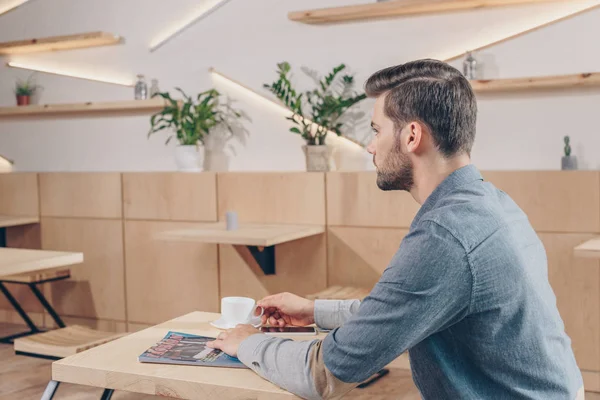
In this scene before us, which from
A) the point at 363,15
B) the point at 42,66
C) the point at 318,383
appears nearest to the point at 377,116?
the point at 318,383

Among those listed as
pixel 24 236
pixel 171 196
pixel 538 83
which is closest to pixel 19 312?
pixel 24 236

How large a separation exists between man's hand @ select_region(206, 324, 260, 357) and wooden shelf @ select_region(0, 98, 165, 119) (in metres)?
3.40

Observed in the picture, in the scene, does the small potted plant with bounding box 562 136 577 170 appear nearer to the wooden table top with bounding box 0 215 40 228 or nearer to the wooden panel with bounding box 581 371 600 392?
the wooden panel with bounding box 581 371 600 392

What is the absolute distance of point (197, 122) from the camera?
4777mm

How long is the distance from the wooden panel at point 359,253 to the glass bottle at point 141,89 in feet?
5.40

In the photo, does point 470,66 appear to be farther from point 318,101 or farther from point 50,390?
point 50,390

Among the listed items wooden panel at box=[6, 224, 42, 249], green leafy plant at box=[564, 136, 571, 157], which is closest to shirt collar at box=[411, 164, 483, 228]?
green leafy plant at box=[564, 136, 571, 157]

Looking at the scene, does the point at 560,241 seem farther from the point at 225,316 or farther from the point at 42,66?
the point at 42,66

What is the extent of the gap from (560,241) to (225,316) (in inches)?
90.6

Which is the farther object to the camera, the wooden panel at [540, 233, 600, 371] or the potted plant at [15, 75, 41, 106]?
the potted plant at [15, 75, 41, 106]

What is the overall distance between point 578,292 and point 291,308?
2.33 metres

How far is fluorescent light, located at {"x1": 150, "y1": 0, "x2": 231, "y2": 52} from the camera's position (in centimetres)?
492

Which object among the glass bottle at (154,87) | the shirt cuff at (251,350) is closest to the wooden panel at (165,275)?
the glass bottle at (154,87)

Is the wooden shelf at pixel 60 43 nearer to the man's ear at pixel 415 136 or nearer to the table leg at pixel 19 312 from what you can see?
the table leg at pixel 19 312
